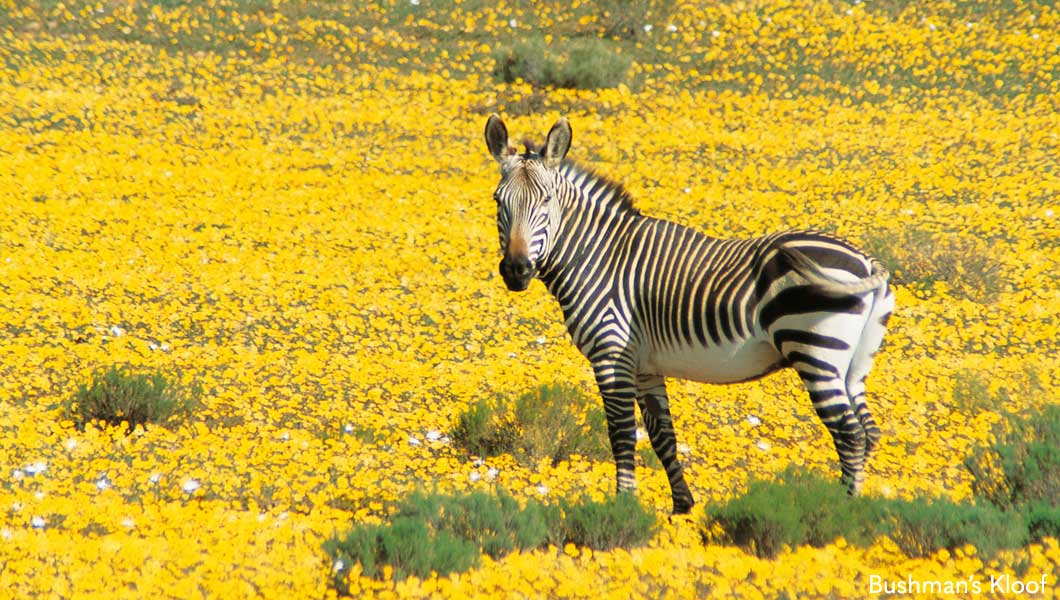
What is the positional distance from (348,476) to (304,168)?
11.6 m

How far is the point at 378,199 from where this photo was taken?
17.4 meters

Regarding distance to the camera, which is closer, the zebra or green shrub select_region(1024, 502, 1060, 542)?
green shrub select_region(1024, 502, 1060, 542)

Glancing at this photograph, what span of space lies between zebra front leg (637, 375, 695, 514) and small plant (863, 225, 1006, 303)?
294 inches

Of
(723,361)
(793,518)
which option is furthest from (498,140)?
(793,518)

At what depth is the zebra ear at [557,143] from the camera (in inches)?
283

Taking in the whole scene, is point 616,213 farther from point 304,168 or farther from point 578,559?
point 304,168

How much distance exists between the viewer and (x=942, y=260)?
1408 cm

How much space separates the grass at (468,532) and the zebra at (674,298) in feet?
2.94

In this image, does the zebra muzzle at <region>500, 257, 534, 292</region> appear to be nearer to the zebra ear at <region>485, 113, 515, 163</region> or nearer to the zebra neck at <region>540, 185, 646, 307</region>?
the zebra neck at <region>540, 185, 646, 307</region>

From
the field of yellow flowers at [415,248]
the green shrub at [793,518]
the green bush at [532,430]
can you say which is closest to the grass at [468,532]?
the field of yellow flowers at [415,248]

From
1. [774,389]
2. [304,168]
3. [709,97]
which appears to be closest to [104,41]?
[304,168]

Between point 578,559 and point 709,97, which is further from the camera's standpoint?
point 709,97

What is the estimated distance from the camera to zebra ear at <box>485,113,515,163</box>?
734cm

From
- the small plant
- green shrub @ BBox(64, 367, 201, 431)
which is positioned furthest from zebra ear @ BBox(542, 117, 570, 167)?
the small plant
